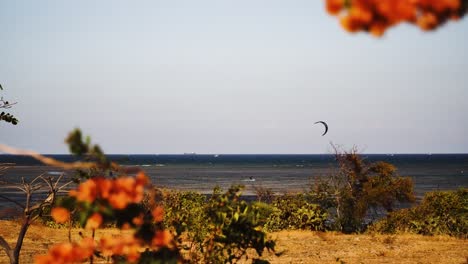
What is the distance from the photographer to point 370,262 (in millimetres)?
15945

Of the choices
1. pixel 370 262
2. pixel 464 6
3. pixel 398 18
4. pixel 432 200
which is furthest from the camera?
pixel 432 200

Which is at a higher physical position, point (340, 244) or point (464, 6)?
point (464, 6)

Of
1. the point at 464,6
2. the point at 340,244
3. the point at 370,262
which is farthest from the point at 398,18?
the point at 340,244

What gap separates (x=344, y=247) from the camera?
19.0 meters

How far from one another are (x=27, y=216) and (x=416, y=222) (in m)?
19.0

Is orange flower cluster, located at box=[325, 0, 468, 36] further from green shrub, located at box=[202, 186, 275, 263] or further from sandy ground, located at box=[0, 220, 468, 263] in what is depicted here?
sandy ground, located at box=[0, 220, 468, 263]

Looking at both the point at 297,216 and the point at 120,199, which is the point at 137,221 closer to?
the point at 120,199

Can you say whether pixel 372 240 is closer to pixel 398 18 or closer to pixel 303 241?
pixel 303 241

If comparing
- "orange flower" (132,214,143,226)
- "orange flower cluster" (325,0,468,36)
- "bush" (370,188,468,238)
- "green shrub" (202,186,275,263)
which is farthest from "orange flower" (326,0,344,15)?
"bush" (370,188,468,238)

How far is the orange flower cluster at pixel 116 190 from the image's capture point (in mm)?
2557

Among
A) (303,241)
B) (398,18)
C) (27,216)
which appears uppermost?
(398,18)

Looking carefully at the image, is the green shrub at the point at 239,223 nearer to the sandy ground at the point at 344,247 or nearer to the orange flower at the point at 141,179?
the orange flower at the point at 141,179

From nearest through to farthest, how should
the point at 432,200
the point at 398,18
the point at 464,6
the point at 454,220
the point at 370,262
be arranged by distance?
1. the point at 398,18
2. the point at 464,6
3. the point at 370,262
4. the point at 454,220
5. the point at 432,200

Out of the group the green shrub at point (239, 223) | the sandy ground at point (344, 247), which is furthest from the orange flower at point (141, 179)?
the sandy ground at point (344, 247)
